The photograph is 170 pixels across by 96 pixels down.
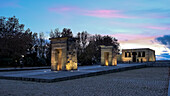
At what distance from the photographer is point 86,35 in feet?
191

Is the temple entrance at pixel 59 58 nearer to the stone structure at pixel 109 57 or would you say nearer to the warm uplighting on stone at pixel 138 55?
the stone structure at pixel 109 57

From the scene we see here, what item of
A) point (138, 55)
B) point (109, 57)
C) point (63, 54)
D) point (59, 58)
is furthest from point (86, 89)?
point (138, 55)

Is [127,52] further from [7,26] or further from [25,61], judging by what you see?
[7,26]

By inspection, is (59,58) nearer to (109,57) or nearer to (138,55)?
(109,57)

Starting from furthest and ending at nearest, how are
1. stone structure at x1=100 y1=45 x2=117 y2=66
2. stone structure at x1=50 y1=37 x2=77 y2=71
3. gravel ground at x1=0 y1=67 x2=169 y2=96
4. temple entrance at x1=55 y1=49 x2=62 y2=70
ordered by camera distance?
1. stone structure at x1=100 y1=45 x2=117 y2=66
2. temple entrance at x1=55 y1=49 x2=62 y2=70
3. stone structure at x1=50 y1=37 x2=77 y2=71
4. gravel ground at x1=0 y1=67 x2=169 y2=96

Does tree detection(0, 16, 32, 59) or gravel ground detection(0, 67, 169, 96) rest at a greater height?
tree detection(0, 16, 32, 59)

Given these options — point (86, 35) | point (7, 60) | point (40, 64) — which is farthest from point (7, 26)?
point (86, 35)

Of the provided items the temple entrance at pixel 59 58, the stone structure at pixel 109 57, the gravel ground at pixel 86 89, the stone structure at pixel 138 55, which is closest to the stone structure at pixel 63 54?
the temple entrance at pixel 59 58

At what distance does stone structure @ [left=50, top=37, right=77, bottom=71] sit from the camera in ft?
62.4

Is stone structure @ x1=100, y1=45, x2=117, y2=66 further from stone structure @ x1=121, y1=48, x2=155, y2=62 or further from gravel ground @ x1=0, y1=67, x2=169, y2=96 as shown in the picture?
stone structure @ x1=121, y1=48, x2=155, y2=62

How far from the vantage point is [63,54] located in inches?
756

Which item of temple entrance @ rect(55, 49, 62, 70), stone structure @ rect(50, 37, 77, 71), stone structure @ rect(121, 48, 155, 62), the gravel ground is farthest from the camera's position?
stone structure @ rect(121, 48, 155, 62)

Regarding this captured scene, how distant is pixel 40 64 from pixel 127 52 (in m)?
35.3

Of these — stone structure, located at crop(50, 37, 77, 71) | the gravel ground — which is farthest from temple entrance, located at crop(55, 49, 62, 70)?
the gravel ground
